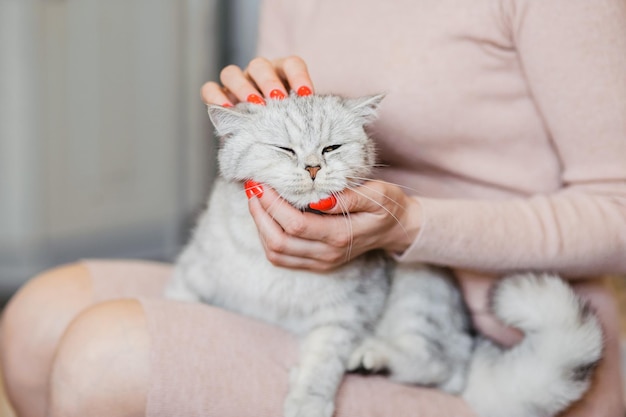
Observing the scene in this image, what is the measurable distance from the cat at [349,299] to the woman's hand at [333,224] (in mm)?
24

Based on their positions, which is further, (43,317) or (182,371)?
(43,317)

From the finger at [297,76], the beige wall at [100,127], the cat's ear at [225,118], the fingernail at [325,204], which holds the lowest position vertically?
the beige wall at [100,127]

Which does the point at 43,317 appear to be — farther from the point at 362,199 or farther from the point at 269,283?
the point at 362,199

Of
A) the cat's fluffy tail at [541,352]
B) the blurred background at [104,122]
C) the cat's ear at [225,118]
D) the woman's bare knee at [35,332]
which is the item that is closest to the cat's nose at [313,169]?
the cat's ear at [225,118]

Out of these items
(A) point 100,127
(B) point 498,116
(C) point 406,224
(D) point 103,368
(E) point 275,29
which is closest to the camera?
(D) point 103,368

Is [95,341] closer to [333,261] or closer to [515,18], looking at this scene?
[333,261]

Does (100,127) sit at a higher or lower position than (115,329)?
lower

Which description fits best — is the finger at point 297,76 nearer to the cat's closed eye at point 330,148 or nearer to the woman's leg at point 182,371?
the cat's closed eye at point 330,148

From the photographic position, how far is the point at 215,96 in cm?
117

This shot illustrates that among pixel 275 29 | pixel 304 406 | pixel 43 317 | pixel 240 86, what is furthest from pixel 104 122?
pixel 304 406

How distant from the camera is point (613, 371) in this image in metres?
1.21

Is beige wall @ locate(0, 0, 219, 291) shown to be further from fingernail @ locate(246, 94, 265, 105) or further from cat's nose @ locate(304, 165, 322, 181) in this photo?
cat's nose @ locate(304, 165, 322, 181)

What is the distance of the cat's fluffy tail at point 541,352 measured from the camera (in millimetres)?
1145

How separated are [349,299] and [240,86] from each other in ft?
1.28
